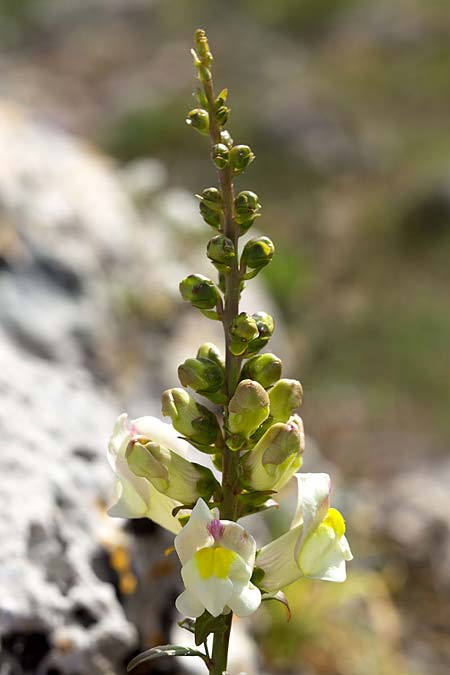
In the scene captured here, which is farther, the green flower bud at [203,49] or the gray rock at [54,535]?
the gray rock at [54,535]

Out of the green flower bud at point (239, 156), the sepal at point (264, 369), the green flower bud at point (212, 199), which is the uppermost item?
the green flower bud at point (239, 156)

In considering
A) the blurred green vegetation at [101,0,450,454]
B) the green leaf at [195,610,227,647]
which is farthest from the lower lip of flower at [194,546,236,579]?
the blurred green vegetation at [101,0,450,454]

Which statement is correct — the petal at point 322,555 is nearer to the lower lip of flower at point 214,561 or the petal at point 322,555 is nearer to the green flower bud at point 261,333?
the lower lip of flower at point 214,561

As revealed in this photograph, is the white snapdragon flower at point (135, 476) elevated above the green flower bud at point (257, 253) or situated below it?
below

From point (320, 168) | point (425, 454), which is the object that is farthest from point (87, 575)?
point (320, 168)

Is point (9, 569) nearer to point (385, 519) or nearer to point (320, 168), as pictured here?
point (385, 519)

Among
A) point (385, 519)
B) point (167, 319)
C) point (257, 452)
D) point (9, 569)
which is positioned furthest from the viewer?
point (385, 519)

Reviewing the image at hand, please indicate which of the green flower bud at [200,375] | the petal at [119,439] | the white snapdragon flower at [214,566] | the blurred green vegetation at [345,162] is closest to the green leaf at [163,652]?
the white snapdragon flower at [214,566]

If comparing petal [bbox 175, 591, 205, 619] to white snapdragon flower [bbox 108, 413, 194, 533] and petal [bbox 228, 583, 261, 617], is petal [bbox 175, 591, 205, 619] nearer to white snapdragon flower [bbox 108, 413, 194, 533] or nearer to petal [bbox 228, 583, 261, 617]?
petal [bbox 228, 583, 261, 617]
